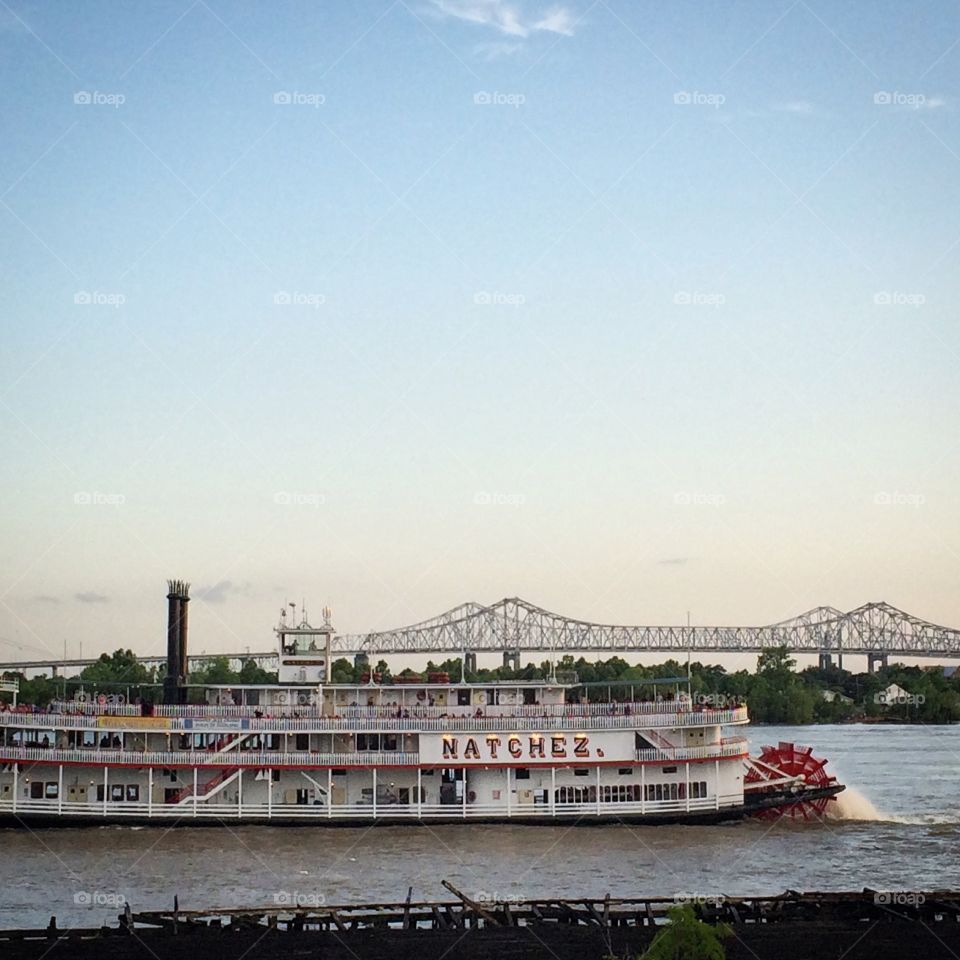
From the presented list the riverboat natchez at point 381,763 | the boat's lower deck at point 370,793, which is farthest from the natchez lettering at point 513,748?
the boat's lower deck at point 370,793

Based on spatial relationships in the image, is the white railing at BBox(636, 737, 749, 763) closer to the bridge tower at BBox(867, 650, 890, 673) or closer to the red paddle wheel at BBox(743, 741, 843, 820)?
the red paddle wheel at BBox(743, 741, 843, 820)

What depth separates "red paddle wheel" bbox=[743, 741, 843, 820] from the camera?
1927 inches

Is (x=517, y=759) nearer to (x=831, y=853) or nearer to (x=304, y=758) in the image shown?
(x=304, y=758)

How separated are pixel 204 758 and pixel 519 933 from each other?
20992 mm

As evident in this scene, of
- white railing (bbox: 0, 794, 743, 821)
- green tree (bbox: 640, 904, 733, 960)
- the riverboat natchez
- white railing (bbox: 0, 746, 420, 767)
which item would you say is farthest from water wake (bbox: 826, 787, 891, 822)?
green tree (bbox: 640, 904, 733, 960)

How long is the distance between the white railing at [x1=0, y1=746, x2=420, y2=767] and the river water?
205 centimetres

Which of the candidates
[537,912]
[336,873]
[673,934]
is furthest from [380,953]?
[336,873]

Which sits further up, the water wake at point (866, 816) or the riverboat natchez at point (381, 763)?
the riverboat natchez at point (381, 763)

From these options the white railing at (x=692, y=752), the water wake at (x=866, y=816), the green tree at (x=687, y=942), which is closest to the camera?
the green tree at (x=687, y=942)

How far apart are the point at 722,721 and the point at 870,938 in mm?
19602

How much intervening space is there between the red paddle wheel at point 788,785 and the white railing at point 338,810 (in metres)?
3.50

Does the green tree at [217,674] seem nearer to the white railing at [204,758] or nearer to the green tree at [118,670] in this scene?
the green tree at [118,670]

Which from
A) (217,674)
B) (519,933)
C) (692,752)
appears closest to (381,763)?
(692,752)

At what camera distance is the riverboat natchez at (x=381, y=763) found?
46469 millimetres
